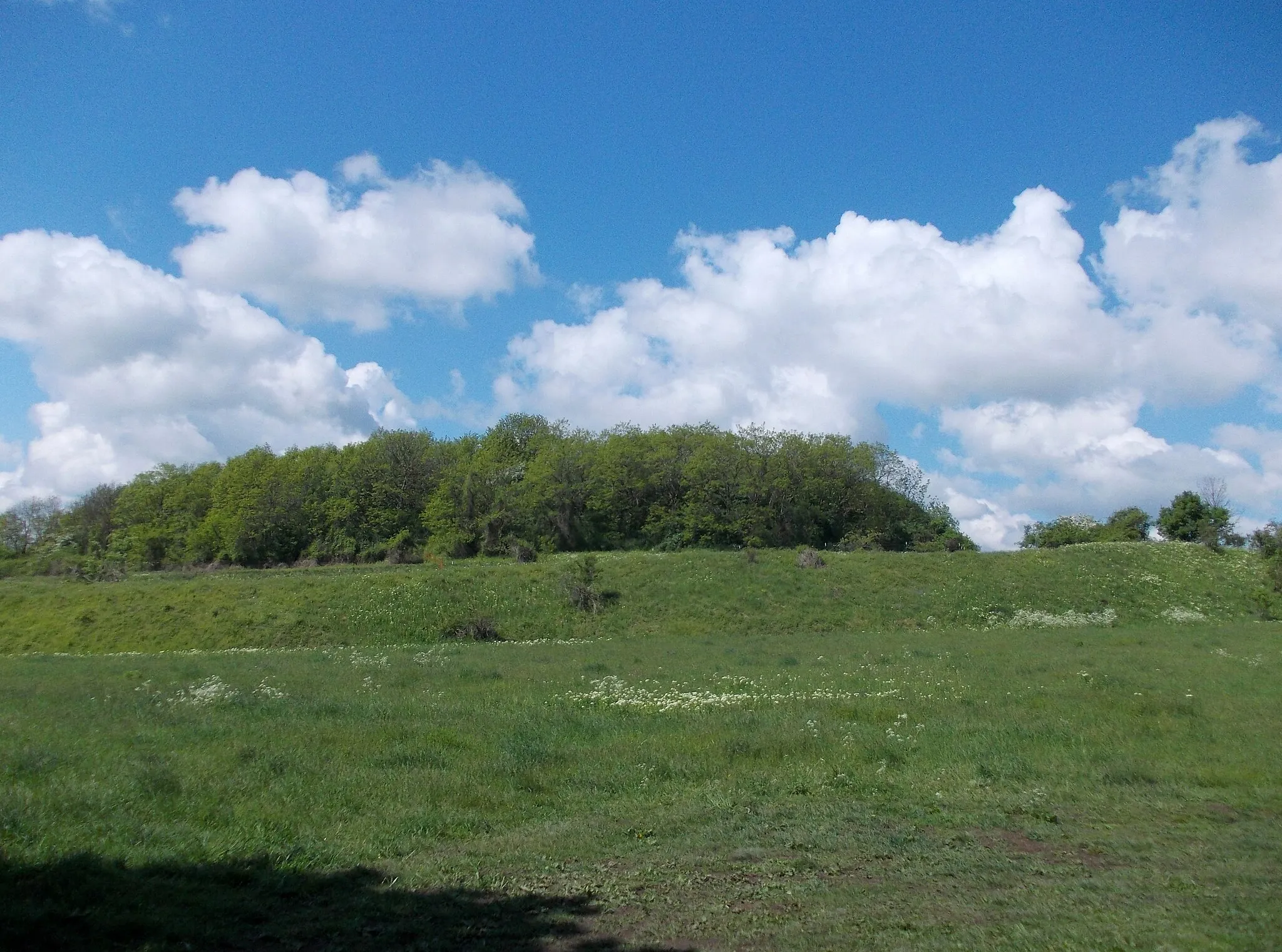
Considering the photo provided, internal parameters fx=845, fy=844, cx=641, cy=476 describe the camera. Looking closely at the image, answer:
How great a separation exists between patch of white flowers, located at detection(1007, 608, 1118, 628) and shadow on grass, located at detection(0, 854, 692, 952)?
40.6 metres

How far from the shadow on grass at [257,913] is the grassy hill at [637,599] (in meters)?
34.9

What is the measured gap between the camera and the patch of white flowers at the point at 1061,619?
4272 centimetres

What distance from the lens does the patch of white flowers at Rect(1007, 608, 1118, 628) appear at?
42.7 metres

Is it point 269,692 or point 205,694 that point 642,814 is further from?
point 205,694

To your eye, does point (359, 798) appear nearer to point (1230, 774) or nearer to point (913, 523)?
point (1230, 774)

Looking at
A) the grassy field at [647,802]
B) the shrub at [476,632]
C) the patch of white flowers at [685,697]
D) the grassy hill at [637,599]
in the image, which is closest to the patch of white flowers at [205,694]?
the grassy field at [647,802]

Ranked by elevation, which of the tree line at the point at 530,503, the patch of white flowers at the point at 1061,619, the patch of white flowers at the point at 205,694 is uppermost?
the tree line at the point at 530,503

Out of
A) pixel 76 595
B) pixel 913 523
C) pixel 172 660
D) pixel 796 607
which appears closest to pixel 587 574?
pixel 796 607

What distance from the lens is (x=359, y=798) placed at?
34.2 ft

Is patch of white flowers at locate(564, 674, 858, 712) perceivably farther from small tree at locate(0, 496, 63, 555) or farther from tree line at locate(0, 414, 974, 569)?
small tree at locate(0, 496, 63, 555)

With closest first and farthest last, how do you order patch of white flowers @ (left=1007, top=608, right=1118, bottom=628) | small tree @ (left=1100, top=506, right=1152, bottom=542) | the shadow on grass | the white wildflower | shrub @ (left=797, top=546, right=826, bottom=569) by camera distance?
the shadow on grass → patch of white flowers @ (left=1007, top=608, right=1118, bottom=628) → the white wildflower → shrub @ (left=797, top=546, right=826, bottom=569) → small tree @ (left=1100, top=506, right=1152, bottom=542)

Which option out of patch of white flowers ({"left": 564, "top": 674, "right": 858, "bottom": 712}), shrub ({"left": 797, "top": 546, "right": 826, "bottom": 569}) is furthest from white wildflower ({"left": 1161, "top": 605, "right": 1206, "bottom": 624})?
patch of white flowers ({"left": 564, "top": 674, "right": 858, "bottom": 712})

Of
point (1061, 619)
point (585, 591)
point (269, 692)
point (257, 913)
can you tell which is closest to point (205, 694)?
point (269, 692)

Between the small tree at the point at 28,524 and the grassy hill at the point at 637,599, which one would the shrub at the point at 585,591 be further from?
the small tree at the point at 28,524
